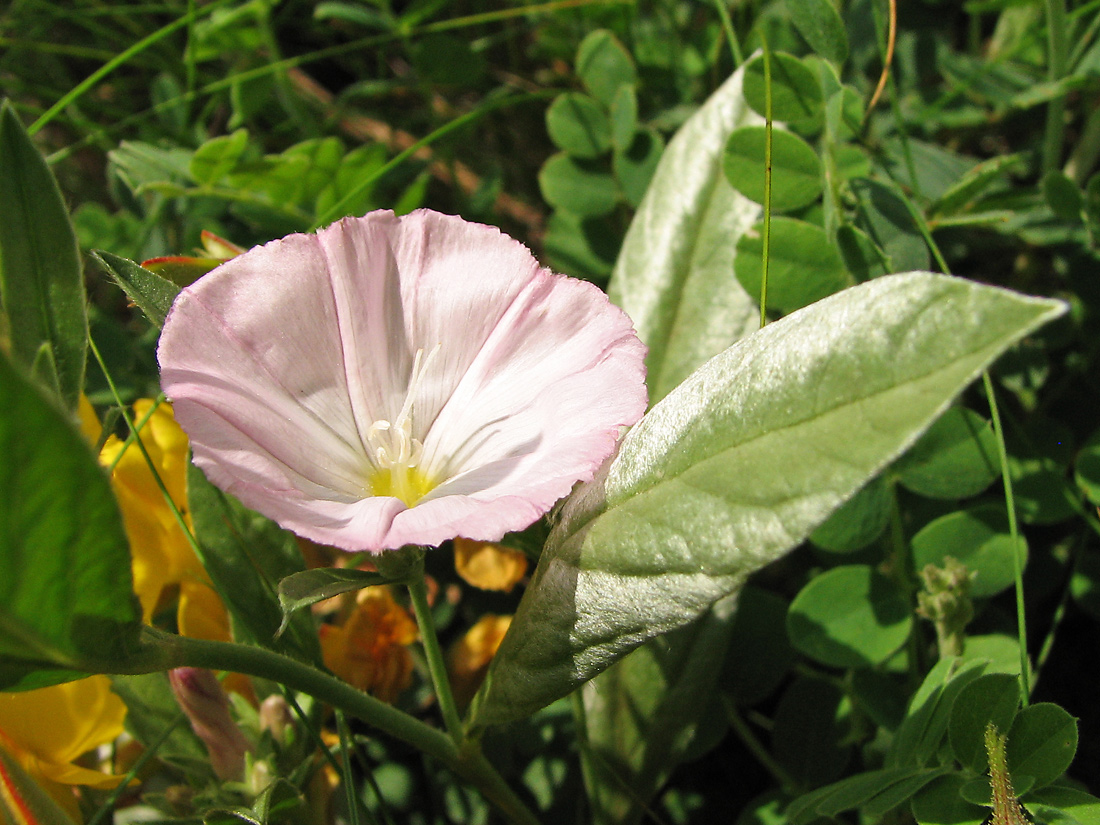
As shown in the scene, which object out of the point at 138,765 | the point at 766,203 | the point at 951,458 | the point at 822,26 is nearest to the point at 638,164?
the point at 822,26

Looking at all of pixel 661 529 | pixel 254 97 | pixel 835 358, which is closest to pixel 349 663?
pixel 661 529

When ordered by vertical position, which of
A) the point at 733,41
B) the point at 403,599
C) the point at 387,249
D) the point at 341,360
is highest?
the point at 733,41

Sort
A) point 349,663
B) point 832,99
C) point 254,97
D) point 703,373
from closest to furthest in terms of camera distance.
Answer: point 703,373 → point 832,99 → point 349,663 → point 254,97

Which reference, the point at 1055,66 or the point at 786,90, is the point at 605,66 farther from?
the point at 1055,66

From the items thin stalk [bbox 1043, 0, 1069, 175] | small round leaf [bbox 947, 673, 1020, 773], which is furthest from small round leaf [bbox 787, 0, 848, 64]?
small round leaf [bbox 947, 673, 1020, 773]

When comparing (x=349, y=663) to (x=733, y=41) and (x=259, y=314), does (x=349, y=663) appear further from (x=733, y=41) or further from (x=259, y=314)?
(x=733, y=41)

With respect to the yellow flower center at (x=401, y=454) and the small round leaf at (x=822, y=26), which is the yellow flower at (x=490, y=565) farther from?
the small round leaf at (x=822, y=26)

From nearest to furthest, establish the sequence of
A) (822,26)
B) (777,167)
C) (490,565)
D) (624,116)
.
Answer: (822,26), (777,167), (490,565), (624,116)
